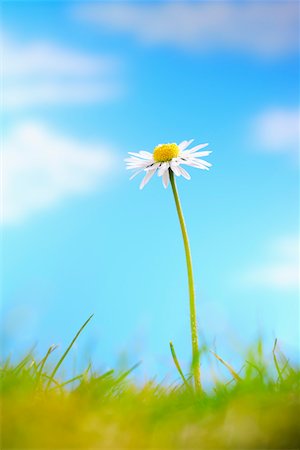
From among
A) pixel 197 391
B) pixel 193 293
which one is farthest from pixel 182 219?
pixel 197 391

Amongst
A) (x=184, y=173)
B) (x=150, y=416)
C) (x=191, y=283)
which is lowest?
(x=150, y=416)

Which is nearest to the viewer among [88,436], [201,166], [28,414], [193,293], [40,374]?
[88,436]

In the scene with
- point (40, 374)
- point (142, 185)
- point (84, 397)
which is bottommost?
A: point (84, 397)

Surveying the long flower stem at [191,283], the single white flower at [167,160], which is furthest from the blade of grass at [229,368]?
the single white flower at [167,160]

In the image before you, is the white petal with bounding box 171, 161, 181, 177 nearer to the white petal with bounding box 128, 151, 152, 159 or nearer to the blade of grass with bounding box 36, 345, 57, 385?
the white petal with bounding box 128, 151, 152, 159

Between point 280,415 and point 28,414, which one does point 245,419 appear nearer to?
point 280,415

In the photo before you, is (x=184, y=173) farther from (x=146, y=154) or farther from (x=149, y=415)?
(x=149, y=415)

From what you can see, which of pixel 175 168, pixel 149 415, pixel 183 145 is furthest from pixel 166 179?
pixel 149 415
